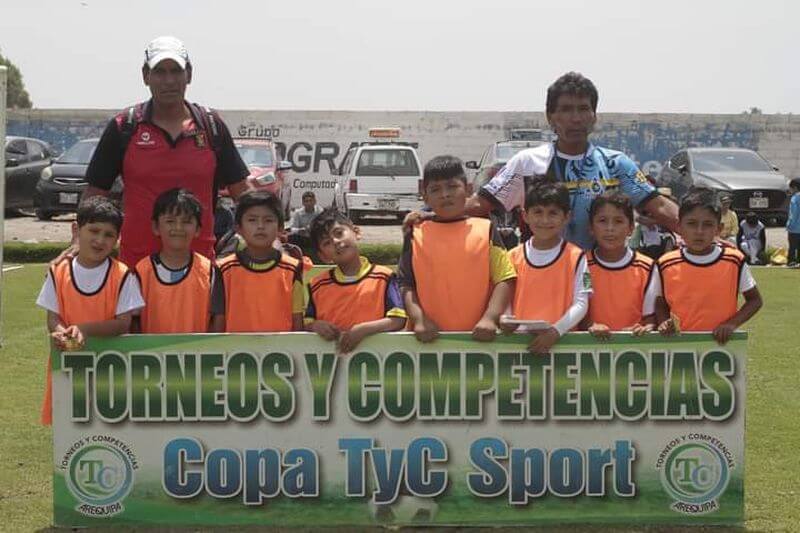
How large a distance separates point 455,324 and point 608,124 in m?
23.7

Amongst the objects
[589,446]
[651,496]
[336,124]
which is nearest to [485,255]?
[589,446]

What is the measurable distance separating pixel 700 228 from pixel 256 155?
16.7 meters

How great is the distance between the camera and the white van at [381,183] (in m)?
22.1

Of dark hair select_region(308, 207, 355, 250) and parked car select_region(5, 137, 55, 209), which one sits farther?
parked car select_region(5, 137, 55, 209)

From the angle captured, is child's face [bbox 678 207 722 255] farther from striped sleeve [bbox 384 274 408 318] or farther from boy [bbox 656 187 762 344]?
striped sleeve [bbox 384 274 408 318]

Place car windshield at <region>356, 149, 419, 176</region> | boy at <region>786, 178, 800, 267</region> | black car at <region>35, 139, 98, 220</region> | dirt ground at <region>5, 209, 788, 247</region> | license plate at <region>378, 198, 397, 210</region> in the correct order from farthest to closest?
1. car windshield at <region>356, 149, 419, 176</region>
2. license plate at <region>378, 198, 397, 210</region>
3. black car at <region>35, 139, 98, 220</region>
4. dirt ground at <region>5, 209, 788, 247</region>
5. boy at <region>786, 178, 800, 267</region>

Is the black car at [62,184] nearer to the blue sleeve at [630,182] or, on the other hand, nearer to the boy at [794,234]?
the boy at [794,234]

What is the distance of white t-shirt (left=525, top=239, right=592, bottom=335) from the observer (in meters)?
4.59

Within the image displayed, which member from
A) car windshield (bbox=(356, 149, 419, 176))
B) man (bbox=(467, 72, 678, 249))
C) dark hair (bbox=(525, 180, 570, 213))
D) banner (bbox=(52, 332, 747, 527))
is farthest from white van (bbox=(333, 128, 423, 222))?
banner (bbox=(52, 332, 747, 527))

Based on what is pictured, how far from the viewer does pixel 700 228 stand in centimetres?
486

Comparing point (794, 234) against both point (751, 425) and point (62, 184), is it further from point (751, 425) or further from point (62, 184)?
point (62, 184)

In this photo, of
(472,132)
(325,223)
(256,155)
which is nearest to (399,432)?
(325,223)

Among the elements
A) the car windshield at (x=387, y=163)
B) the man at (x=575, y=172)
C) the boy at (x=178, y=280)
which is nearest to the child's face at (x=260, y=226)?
the boy at (x=178, y=280)

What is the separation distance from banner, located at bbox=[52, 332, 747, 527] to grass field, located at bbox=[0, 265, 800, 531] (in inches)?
11.6
